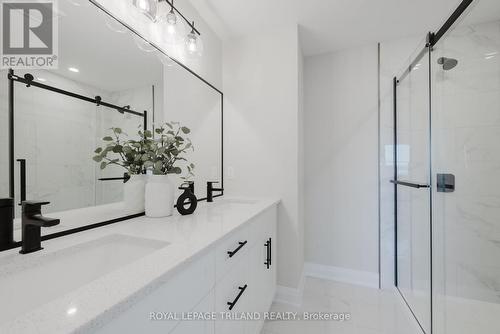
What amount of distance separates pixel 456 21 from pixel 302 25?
3.61ft

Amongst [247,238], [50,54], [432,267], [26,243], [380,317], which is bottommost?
[380,317]

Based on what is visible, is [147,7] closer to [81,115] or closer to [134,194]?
[81,115]

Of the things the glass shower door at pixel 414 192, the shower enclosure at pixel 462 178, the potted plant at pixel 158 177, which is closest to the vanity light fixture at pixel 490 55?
the shower enclosure at pixel 462 178

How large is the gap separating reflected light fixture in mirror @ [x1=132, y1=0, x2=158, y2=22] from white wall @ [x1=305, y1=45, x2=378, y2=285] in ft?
5.71

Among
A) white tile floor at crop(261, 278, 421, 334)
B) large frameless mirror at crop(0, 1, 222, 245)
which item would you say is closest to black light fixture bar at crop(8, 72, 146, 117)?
large frameless mirror at crop(0, 1, 222, 245)

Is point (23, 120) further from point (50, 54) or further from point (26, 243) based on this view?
point (26, 243)

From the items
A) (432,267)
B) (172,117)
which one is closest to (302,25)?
(172,117)

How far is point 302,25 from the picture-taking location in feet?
6.57

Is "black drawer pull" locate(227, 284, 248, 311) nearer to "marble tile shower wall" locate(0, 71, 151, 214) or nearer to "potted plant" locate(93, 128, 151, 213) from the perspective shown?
"potted plant" locate(93, 128, 151, 213)

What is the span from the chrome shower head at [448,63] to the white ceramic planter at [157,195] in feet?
6.31

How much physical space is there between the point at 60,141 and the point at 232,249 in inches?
33.6

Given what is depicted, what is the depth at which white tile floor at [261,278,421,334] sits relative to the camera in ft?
5.32

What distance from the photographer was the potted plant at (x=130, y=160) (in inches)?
43.2
